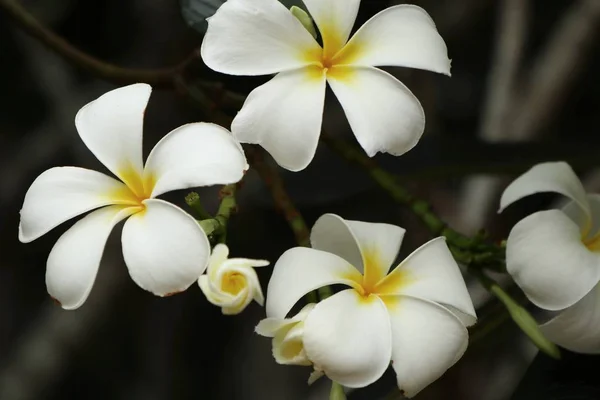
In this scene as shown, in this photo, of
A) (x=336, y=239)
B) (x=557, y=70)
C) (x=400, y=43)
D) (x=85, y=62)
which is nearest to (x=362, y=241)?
(x=336, y=239)

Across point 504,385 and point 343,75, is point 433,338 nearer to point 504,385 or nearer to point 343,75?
point 343,75

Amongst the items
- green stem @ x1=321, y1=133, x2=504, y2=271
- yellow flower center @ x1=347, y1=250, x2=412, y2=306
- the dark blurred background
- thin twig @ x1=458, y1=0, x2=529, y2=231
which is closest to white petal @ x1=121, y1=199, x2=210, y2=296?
yellow flower center @ x1=347, y1=250, x2=412, y2=306

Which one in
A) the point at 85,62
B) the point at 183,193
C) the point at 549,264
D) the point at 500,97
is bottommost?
the point at 183,193

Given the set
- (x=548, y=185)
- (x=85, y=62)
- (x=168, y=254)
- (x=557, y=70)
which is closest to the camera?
(x=168, y=254)

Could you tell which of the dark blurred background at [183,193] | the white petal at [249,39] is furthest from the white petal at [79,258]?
the dark blurred background at [183,193]

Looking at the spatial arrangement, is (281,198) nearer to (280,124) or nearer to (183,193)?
(280,124)

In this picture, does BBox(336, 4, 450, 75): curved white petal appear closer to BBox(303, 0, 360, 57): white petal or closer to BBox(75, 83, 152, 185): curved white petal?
BBox(303, 0, 360, 57): white petal

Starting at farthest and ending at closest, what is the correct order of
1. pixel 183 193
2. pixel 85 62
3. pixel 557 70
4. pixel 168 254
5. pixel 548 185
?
pixel 183 193
pixel 557 70
pixel 85 62
pixel 548 185
pixel 168 254

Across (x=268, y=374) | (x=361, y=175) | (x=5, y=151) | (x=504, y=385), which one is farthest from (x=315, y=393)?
(x=5, y=151)
